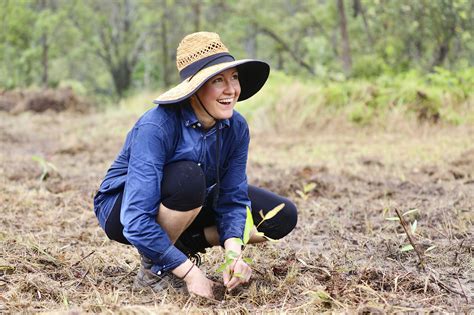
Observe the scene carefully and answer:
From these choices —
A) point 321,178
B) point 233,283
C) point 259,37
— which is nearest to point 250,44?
point 259,37

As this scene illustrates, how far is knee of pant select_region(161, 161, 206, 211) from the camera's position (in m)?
2.75

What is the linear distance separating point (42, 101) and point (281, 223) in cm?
1415

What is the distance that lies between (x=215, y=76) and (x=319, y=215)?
214 centimetres

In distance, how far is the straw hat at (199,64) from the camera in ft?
8.89

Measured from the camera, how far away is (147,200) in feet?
8.73

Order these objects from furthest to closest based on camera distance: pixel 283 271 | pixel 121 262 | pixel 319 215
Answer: pixel 319 215 < pixel 121 262 < pixel 283 271

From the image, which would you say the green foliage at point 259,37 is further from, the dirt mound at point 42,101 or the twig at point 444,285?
the twig at point 444,285

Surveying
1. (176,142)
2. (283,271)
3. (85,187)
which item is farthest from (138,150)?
(85,187)

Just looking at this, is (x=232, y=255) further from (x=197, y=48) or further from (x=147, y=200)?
(x=197, y=48)

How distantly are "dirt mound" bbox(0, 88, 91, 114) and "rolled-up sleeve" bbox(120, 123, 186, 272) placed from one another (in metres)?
13.8

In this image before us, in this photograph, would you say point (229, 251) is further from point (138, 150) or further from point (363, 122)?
point (363, 122)

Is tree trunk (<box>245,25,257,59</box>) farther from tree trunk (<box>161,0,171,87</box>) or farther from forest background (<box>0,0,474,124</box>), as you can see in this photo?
tree trunk (<box>161,0,171,87</box>)

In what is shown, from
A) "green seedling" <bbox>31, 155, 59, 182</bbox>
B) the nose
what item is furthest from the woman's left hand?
"green seedling" <bbox>31, 155, 59, 182</bbox>

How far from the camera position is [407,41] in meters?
14.5
